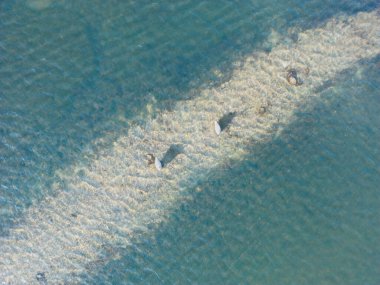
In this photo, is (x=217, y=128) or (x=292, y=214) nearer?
(x=217, y=128)

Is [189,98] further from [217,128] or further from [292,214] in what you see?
[292,214]

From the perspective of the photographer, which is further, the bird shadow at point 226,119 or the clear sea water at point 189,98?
the bird shadow at point 226,119

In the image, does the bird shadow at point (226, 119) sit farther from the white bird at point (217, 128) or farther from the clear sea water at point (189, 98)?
the clear sea water at point (189, 98)

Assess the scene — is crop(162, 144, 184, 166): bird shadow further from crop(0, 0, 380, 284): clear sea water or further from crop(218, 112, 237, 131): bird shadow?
crop(218, 112, 237, 131): bird shadow

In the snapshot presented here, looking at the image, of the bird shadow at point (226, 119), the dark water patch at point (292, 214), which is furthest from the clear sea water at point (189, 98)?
the bird shadow at point (226, 119)

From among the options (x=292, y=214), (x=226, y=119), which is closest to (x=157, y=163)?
(x=226, y=119)

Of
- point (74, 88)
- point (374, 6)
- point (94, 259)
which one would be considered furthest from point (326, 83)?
point (94, 259)

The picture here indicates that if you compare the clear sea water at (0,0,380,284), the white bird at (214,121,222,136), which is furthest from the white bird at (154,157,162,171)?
the white bird at (214,121,222,136)
